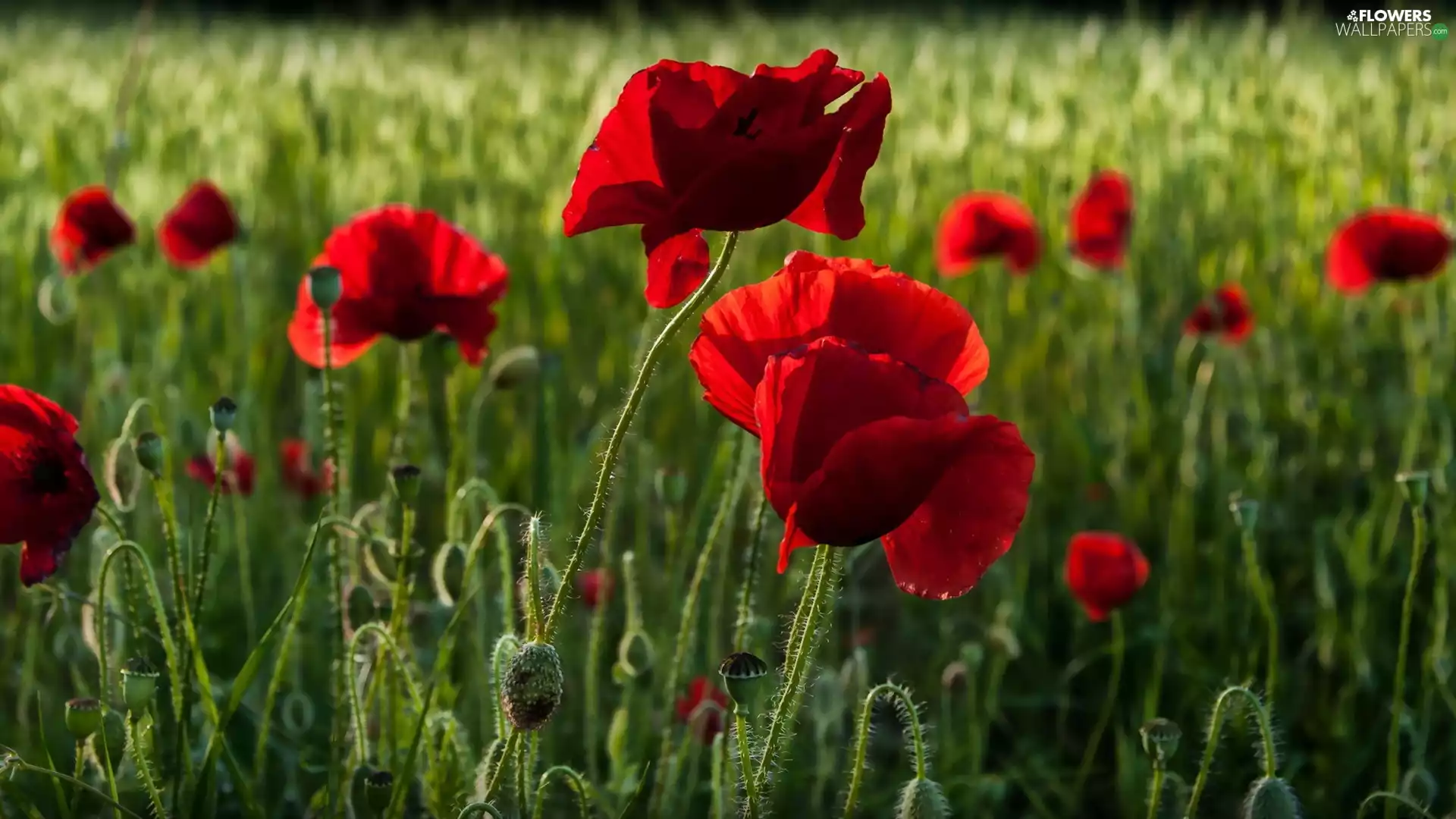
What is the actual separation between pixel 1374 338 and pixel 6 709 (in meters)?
2.30

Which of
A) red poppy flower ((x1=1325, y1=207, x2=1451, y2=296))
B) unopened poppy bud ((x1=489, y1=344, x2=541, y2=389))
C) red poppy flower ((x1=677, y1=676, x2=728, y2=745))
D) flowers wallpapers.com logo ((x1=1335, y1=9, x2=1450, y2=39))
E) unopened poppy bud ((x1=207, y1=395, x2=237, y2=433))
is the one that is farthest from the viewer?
flowers wallpapers.com logo ((x1=1335, y1=9, x2=1450, y2=39))

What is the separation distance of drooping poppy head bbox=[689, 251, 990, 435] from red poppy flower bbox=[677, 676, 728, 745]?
1.61ft

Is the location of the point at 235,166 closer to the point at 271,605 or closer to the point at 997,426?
the point at 271,605

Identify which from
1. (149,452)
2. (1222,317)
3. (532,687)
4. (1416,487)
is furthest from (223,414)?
(1222,317)

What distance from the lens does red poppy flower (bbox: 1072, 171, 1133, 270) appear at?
2.42 metres

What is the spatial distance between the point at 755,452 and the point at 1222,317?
108 cm

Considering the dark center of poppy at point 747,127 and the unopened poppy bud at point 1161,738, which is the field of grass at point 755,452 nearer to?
the unopened poppy bud at point 1161,738

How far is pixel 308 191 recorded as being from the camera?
3238 millimetres

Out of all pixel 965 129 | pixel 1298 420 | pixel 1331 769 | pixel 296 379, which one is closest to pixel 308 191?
pixel 296 379

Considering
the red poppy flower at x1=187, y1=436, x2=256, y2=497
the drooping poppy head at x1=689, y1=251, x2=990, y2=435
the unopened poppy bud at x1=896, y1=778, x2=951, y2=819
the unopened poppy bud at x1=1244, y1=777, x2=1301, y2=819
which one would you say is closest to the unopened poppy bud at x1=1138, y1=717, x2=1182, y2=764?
the unopened poppy bud at x1=1244, y1=777, x2=1301, y2=819

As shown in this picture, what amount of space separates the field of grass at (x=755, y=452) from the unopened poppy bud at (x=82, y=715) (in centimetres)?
4

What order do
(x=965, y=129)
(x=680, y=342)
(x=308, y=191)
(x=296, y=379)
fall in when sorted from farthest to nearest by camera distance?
1. (x=965, y=129)
2. (x=308, y=191)
3. (x=296, y=379)
4. (x=680, y=342)

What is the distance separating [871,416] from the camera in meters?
0.75

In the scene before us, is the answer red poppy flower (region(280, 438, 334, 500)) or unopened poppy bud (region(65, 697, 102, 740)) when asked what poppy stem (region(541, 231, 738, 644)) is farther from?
red poppy flower (region(280, 438, 334, 500))
